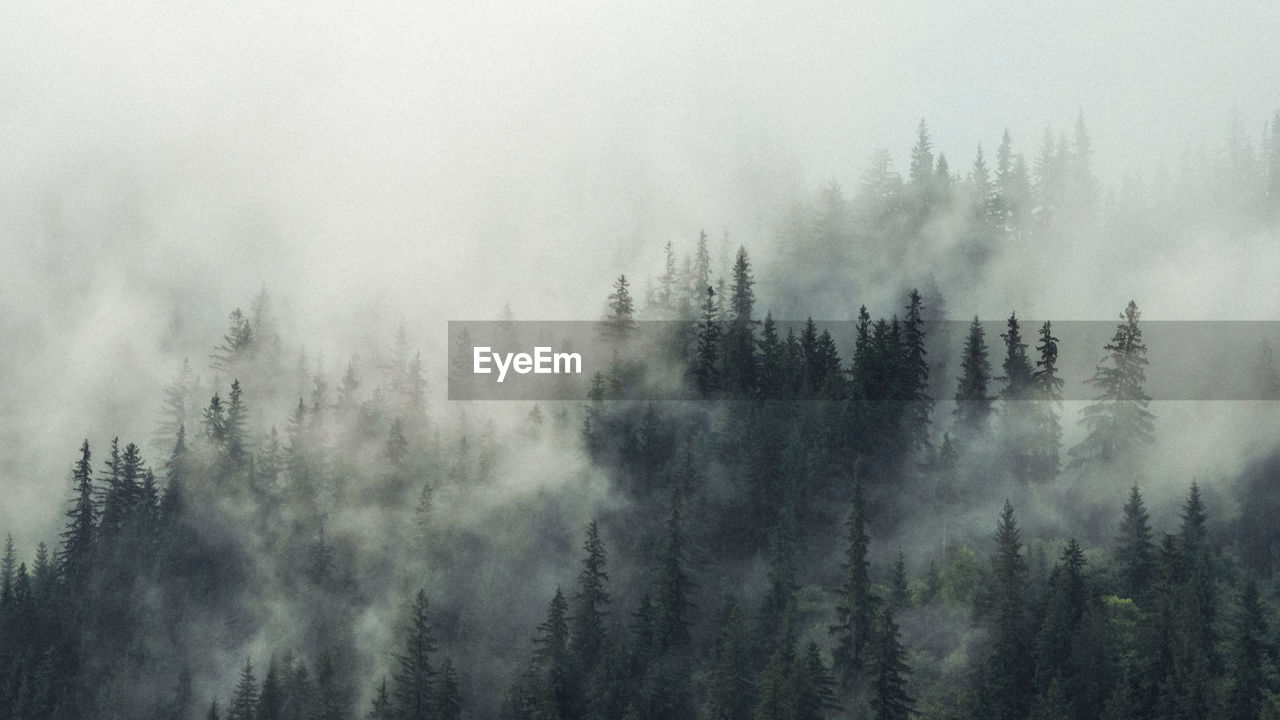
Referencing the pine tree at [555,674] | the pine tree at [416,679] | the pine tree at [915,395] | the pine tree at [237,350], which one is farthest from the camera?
the pine tree at [237,350]

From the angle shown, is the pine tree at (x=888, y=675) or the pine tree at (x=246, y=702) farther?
the pine tree at (x=246, y=702)

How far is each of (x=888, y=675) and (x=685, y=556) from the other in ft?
86.8

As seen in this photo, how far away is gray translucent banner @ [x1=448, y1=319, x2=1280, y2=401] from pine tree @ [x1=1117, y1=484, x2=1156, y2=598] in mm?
26279

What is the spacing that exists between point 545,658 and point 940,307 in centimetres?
6519

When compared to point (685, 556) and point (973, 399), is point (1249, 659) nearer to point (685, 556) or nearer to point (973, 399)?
point (973, 399)

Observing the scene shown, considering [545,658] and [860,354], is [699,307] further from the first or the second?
[545,658]

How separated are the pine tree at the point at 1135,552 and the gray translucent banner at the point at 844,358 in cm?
2628

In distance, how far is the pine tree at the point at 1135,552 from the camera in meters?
97.1

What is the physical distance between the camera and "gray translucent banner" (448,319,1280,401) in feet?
425

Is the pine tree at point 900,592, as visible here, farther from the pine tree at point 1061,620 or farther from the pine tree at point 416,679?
the pine tree at point 416,679

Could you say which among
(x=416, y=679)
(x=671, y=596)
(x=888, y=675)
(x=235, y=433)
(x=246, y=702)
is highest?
(x=235, y=433)

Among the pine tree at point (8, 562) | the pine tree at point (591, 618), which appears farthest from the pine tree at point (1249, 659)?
the pine tree at point (8, 562)

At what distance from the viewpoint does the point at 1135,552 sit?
Result: 323 feet

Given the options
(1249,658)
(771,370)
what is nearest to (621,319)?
(771,370)
